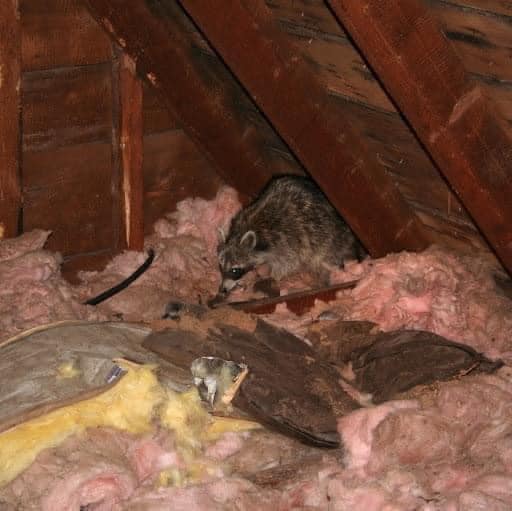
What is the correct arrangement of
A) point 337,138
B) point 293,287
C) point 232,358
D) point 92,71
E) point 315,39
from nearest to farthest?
point 232,358, point 315,39, point 337,138, point 92,71, point 293,287

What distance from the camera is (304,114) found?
353cm

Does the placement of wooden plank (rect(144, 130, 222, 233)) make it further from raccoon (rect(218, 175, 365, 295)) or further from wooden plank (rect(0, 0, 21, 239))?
wooden plank (rect(0, 0, 21, 239))

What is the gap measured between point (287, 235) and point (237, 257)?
30cm

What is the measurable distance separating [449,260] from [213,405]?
4.73ft

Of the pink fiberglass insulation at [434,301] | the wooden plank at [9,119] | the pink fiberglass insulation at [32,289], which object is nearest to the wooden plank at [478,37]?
the pink fiberglass insulation at [434,301]

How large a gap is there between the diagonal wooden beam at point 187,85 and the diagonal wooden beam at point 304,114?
2.13 feet

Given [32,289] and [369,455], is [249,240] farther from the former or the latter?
[369,455]

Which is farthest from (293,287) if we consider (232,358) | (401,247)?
(232,358)

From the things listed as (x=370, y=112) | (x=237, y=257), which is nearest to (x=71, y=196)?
(x=237, y=257)

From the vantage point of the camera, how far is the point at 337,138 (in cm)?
361

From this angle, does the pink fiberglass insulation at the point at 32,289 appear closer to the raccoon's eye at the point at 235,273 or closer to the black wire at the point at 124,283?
the black wire at the point at 124,283

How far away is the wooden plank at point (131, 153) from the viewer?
423cm

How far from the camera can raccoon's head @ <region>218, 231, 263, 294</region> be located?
459 cm

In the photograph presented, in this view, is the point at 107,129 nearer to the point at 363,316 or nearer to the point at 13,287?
the point at 13,287
